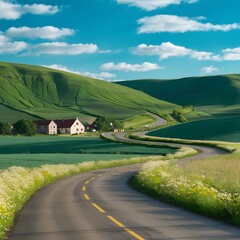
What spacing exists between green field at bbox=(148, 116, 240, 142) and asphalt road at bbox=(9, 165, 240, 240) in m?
85.8

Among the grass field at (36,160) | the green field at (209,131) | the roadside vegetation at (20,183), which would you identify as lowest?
the grass field at (36,160)

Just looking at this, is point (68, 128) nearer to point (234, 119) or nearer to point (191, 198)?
point (234, 119)

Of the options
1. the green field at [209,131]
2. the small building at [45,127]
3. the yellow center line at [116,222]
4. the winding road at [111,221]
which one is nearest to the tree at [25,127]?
the small building at [45,127]

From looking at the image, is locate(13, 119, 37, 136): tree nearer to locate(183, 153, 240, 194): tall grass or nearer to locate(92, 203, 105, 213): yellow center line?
locate(183, 153, 240, 194): tall grass

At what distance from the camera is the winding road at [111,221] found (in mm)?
14445

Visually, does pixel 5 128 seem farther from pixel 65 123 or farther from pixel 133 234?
pixel 133 234

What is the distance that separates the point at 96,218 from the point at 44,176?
918 inches

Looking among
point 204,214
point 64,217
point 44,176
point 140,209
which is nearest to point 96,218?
point 64,217

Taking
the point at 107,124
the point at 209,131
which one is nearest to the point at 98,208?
Result: the point at 209,131

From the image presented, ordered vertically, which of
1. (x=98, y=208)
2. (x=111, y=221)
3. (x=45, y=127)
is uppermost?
(x=45, y=127)

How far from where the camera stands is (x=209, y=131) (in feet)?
410

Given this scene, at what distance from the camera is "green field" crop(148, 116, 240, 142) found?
11400 cm

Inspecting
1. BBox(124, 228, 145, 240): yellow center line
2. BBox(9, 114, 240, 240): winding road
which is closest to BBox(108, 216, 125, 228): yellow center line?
BBox(9, 114, 240, 240): winding road

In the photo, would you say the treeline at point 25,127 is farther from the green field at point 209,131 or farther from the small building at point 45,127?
the green field at point 209,131
